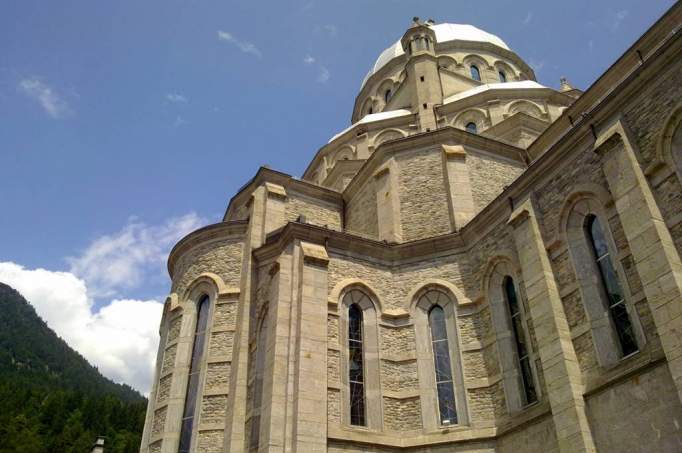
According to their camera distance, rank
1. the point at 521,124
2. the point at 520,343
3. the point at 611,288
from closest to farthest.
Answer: the point at 611,288
the point at 520,343
the point at 521,124

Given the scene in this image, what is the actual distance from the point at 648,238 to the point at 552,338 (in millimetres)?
3261

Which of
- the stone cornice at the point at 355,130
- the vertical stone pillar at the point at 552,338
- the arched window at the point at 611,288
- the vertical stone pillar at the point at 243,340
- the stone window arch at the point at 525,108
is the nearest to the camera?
the vertical stone pillar at the point at 552,338

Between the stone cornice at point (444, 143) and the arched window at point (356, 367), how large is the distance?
23.3 feet

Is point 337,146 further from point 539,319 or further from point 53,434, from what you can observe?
point 53,434

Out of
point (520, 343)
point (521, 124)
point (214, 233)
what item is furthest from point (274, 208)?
point (521, 124)

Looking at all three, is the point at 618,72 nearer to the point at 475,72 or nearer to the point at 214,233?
the point at 214,233

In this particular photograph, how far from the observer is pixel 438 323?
1784cm

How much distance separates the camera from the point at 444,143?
22.1 meters

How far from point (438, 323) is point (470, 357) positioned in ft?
5.17

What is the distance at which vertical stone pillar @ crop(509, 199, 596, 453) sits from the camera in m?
12.5

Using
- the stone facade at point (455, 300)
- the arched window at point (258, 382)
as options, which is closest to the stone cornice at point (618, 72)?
the stone facade at point (455, 300)

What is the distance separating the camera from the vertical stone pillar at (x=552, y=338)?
1250 centimetres

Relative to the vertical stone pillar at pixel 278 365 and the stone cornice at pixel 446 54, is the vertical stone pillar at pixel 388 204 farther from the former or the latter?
the stone cornice at pixel 446 54

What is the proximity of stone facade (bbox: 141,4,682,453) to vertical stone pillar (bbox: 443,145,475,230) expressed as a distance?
9 cm
